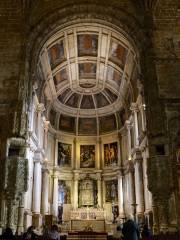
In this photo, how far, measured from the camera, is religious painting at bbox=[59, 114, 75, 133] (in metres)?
25.7

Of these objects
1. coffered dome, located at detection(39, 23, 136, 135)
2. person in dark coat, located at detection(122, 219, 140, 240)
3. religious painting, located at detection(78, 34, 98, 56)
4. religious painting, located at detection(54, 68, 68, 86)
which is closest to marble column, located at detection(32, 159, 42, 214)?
coffered dome, located at detection(39, 23, 136, 135)

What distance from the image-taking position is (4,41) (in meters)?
14.8

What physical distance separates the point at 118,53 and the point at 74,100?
7.50m

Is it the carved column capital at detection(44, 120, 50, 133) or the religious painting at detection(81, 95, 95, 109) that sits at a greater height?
the religious painting at detection(81, 95, 95, 109)

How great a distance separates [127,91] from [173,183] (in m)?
11.2

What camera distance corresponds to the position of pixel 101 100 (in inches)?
1020

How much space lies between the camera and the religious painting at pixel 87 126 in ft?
86.7

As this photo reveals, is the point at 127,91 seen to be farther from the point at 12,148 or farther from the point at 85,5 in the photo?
the point at 12,148

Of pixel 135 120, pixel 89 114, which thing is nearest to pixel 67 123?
Result: pixel 89 114

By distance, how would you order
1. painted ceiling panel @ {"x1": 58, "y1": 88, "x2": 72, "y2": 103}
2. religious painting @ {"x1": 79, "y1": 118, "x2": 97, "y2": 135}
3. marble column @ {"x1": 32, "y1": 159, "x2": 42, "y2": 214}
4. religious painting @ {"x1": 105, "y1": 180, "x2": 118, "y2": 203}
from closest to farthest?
marble column @ {"x1": 32, "y1": 159, "x2": 42, "y2": 214}, religious painting @ {"x1": 105, "y1": 180, "x2": 118, "y2": 203}, painted ceiling panel @ {"x1": 58, "y1": 88, "x2": 72, "y2": 103}, religious painting @ {"x1": 79, "y1": 118, "x2": 97, "y2": 135}

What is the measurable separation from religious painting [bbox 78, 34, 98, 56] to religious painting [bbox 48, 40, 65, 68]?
3.85 ft

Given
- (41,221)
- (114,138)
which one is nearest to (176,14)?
(114,138)

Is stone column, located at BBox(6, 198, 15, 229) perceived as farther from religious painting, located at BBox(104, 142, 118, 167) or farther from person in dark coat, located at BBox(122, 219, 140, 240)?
religious painting, located at BBox(104, 142, 118, 167)

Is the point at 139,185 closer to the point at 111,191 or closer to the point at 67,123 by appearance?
the point at 111,191
